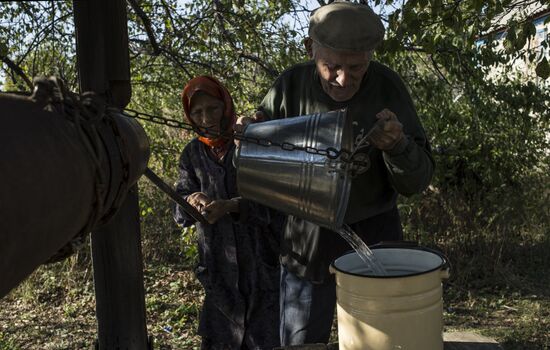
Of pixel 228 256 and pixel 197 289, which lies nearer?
pixel 228 256

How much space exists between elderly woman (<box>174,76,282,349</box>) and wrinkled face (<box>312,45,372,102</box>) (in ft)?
2.92

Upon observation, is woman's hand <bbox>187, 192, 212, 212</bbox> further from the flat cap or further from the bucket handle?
the bucket handle

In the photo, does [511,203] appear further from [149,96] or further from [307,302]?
[307,302]

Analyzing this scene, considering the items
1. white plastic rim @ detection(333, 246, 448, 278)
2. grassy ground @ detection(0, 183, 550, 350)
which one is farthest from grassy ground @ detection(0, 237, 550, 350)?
white plastic rim @ detection(333, 246, 448, 278)

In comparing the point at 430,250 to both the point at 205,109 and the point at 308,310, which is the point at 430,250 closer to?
the point at 308,310

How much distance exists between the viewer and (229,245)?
281 centimetres

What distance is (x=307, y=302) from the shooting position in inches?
81.6

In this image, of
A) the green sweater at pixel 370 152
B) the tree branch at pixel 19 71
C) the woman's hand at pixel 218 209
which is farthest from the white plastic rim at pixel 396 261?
the woman's hand at pixel 218 209

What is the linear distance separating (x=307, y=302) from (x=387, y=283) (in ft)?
2.78

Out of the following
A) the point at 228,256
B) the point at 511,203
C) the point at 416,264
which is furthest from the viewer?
the point at 511,203

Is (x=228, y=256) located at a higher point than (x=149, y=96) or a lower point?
lower

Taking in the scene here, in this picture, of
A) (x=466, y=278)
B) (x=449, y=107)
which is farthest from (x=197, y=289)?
(x=449, y=107)

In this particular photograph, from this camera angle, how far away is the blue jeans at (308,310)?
2.07 metres

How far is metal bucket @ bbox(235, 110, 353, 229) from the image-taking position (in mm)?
1459
